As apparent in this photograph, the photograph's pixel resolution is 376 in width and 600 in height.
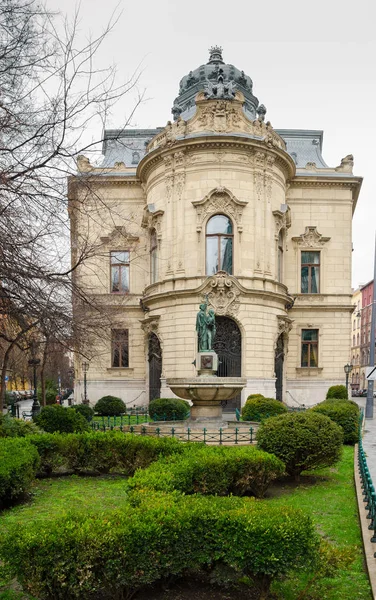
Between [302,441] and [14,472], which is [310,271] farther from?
[14,472]

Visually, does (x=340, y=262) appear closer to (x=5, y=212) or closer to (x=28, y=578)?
(x=5, y=212)

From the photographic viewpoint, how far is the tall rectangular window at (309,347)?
34041 millimetres

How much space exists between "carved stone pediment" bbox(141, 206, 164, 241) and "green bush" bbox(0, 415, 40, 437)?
16.3 m

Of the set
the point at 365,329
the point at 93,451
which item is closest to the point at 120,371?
the point at 93,451

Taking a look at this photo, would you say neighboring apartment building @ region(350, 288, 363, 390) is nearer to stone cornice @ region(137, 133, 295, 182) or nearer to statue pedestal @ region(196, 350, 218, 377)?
stone cornice @ region(137, 133, 295, 182)

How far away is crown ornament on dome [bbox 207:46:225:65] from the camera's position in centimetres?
3653

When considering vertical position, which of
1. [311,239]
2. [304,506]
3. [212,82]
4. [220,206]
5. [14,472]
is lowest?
[304,506]

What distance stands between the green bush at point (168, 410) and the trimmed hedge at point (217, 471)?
1323cm

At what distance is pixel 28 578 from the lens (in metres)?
5.22

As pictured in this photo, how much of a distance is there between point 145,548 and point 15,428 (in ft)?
33.2

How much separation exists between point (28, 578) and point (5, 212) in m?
5.41

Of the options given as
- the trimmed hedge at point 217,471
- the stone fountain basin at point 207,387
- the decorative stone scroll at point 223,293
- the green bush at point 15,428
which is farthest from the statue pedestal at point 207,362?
the decorative stone scroll at point 223,293

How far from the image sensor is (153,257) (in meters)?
31.6

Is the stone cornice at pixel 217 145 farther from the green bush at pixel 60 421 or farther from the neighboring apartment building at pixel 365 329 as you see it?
the neighboring apartment building at pixel 365 329
